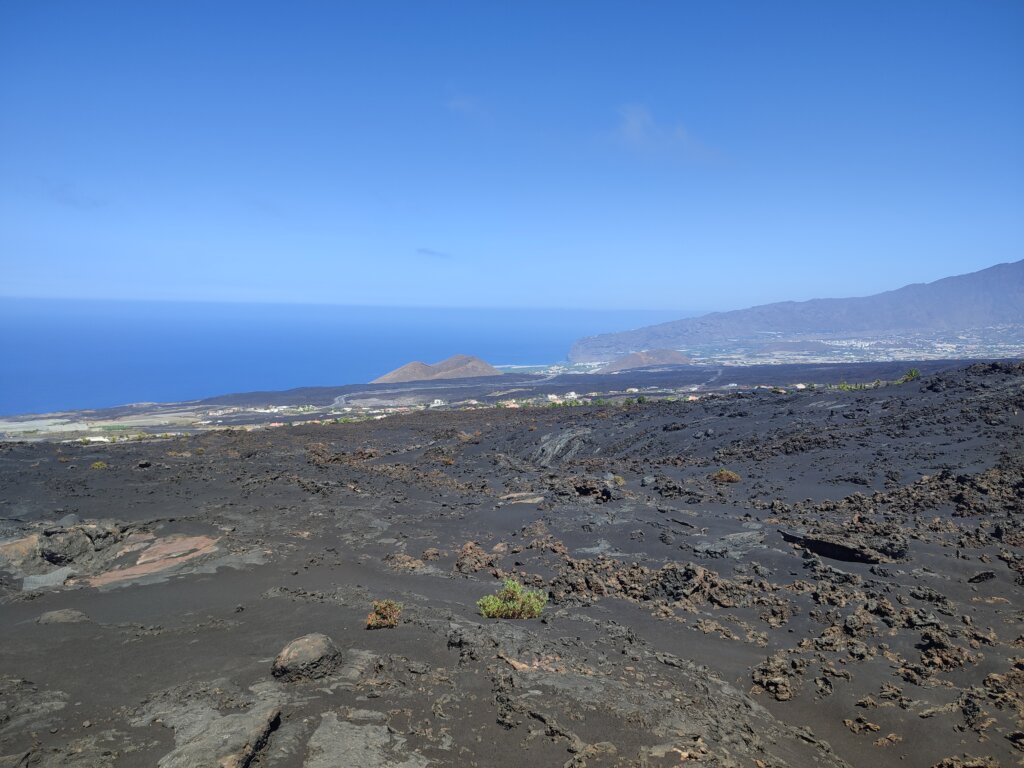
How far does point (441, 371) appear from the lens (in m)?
94.8

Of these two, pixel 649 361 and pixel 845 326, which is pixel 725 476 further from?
pixel 845 326

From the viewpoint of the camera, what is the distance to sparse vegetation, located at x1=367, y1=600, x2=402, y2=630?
8.30 meters

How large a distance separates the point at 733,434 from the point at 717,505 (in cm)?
782

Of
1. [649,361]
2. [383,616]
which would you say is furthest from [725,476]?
[649,361]

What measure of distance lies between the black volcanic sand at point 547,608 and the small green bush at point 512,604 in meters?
0.32

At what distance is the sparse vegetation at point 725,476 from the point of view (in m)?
17.5

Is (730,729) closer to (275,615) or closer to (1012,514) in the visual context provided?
(275,615)

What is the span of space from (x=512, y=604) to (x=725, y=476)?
1038cm

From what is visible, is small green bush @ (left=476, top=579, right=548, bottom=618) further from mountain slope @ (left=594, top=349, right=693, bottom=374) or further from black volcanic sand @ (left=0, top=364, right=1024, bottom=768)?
mountain slope @ (left=594, top=349, right=693, bottom=374)

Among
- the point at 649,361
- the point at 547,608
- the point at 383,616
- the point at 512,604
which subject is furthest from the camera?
the point at 649,361

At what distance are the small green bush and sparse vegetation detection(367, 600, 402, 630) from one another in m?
1.40

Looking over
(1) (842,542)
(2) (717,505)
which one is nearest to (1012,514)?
(1) (842,542)

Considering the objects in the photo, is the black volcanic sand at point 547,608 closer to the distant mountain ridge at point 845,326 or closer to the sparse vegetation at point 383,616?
the sparse vegetation at point 383,616

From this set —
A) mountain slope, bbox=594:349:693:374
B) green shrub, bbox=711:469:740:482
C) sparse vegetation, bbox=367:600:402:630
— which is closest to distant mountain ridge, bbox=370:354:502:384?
mountain slope, bbox=594:349:693:374
